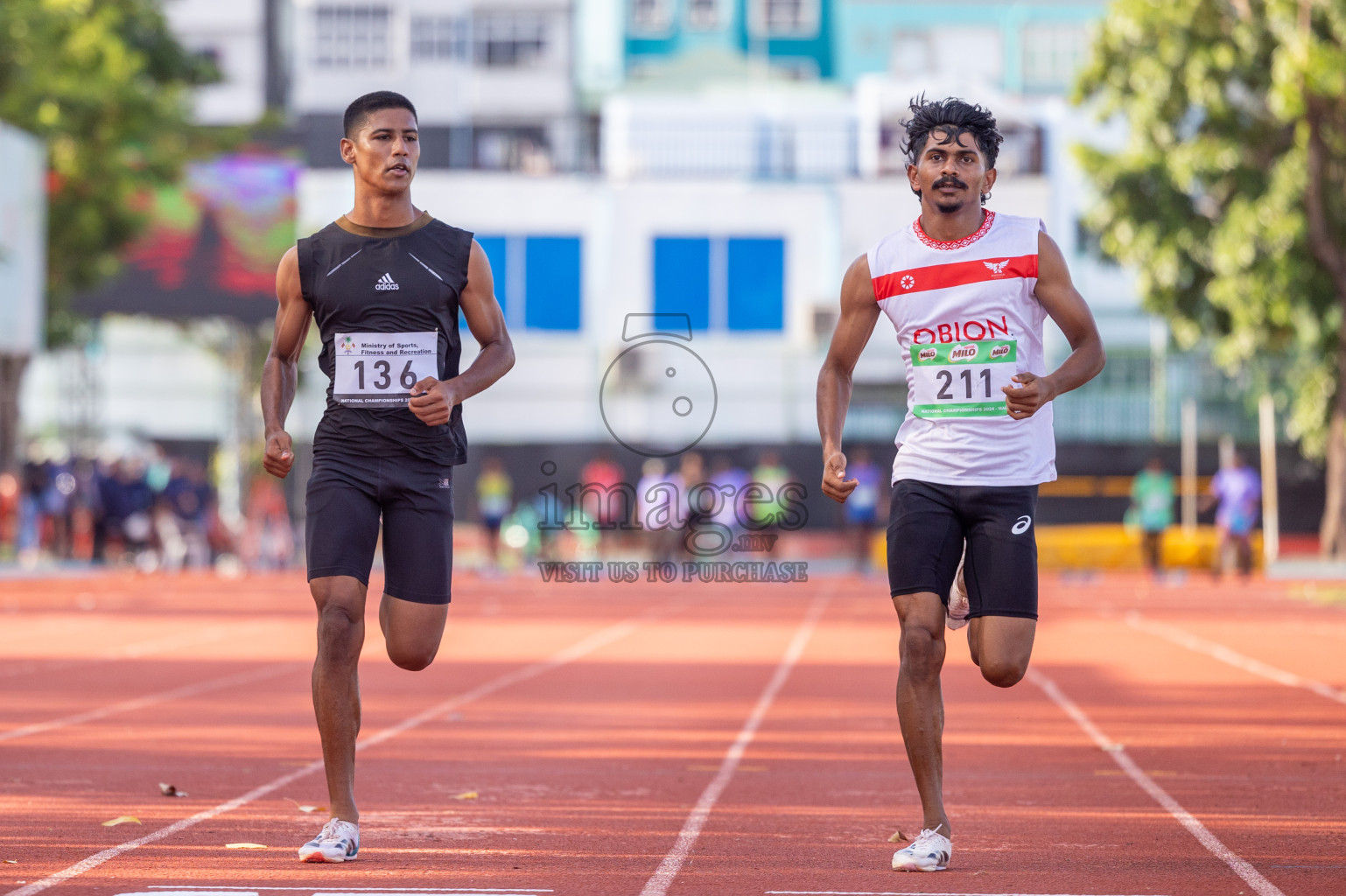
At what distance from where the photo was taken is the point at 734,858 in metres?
6.23

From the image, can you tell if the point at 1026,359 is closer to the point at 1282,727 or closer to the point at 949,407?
the point at 949,407

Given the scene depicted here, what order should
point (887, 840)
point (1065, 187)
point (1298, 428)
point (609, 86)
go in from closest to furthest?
point (887, 840)
point (1298, 428)
point (1065, 187)
point (609, 86)

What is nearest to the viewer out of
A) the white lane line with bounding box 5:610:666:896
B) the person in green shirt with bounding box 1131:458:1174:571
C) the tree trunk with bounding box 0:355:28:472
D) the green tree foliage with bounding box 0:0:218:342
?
the white lane line with bounding box 5:610:666:896

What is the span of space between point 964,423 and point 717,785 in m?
2.52

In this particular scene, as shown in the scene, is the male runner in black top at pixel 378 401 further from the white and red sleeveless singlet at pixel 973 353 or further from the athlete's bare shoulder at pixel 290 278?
the white and red sleeveless singlet at pixel 973 353

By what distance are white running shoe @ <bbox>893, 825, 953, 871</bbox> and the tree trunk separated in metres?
28.3

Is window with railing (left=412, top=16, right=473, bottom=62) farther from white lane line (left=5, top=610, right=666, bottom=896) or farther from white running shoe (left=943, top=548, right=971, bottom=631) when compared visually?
white running shoe (left=943, top=548, right=971, bottom=631)

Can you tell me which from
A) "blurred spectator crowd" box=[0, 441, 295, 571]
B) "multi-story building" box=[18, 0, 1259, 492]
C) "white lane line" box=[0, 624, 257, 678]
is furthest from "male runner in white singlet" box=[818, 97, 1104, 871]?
"multi-story building" box=[18, 0, 1259, 492]

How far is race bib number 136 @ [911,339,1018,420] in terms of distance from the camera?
618 cm

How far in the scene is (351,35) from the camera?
51594mm

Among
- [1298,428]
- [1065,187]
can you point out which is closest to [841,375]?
[1298,428]

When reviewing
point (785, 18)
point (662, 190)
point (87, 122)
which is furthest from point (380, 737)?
point (785, 18)

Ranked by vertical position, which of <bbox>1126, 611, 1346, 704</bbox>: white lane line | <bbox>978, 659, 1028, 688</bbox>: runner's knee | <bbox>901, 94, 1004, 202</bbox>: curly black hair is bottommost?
<bbox>1126, 611, 1346, 704</bbox>: white lane line

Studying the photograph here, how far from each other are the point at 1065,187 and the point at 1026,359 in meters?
43.1
